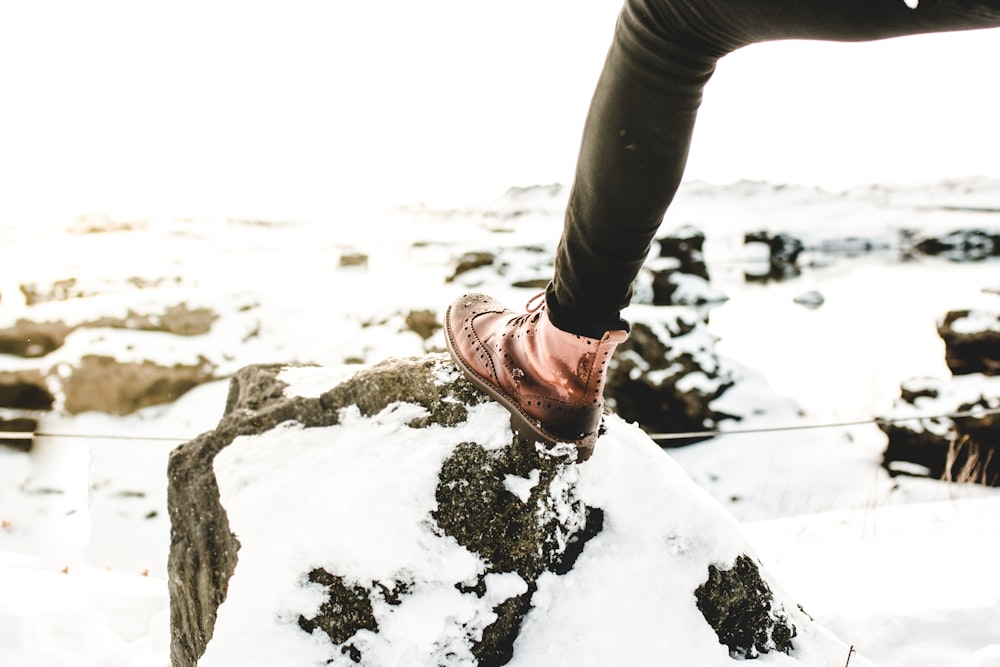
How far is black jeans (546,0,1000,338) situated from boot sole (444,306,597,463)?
0.25 m

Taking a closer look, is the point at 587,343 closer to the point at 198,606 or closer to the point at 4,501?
the point at 198,606

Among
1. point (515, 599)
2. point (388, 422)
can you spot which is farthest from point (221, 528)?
point (515, 599)

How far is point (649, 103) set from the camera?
2.32 feet

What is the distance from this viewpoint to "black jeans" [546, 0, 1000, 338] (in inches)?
21.6

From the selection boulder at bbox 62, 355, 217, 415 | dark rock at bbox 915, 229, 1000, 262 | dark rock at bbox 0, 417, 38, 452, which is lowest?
dark rock at bbox 915, 229, 1000, 262

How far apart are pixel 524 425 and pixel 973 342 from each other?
5.87 m

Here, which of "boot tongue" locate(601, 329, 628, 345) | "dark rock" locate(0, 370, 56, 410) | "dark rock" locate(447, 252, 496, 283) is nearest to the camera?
"boot tongue" locate(601, 329, 628, 345)

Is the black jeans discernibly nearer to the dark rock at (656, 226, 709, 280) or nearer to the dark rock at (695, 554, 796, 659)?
the dark rock at (695, 554, 796, 659)

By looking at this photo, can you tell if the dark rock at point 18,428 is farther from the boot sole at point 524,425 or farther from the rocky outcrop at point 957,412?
the rocky outcrop at point 957,412

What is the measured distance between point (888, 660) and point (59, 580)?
280 cm

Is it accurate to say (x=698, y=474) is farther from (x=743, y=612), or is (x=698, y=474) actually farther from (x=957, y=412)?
(x=743, y=612)

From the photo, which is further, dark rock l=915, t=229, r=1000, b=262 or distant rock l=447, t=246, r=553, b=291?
dark rock l=915, t=229, r=1000, b=262

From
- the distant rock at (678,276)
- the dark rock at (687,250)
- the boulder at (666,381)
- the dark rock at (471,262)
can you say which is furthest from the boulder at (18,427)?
the dark rock at (687,250)

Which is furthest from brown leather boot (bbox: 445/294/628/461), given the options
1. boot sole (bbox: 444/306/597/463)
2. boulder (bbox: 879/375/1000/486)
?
boulder (bbox: 879/375/1000/486)
